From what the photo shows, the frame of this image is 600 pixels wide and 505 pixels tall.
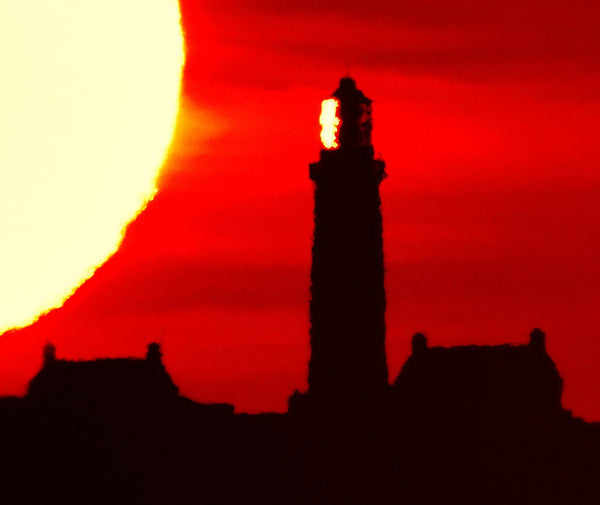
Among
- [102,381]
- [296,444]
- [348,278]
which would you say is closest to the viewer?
[102,381]

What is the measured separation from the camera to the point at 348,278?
246ft

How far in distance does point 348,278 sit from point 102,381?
9.52 meters

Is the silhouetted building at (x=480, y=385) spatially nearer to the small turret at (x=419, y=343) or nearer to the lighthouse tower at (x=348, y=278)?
the small turret at (x=419, y=343)

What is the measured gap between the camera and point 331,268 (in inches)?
2953

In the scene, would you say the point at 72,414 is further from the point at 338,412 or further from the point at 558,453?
the point at 558,453

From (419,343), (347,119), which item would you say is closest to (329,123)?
(347,119)

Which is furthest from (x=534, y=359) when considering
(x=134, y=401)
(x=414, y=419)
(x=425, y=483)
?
(x=134, y=401)

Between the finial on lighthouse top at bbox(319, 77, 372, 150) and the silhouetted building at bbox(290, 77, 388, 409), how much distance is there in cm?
7

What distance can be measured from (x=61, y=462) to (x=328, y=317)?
37.7 feet

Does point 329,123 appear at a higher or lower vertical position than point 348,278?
higher

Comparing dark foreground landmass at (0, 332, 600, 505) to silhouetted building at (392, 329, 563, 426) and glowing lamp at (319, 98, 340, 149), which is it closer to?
silhouetted building at (392, 329, 563, 426)

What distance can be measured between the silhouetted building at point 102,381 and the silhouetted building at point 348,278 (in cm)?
561

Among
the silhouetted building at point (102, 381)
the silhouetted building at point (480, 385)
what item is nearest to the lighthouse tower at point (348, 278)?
the silhouetted building at point (480, 385)

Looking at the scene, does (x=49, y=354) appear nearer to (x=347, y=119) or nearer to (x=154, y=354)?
(x=154, y=354)
